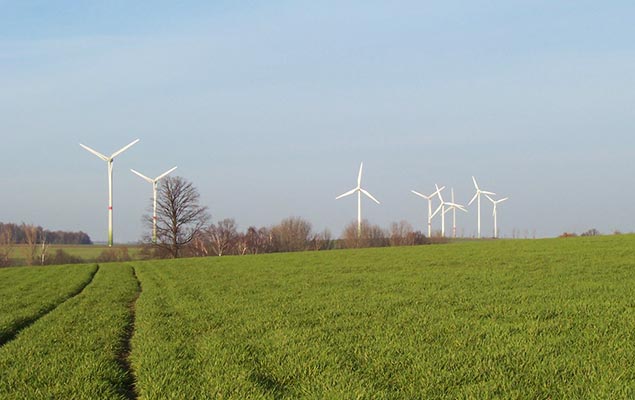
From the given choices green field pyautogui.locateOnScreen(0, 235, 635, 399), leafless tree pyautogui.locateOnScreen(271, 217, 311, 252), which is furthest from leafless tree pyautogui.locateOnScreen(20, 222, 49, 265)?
green field pyautogui.locateOnScreen(0, 235, 635, 399)

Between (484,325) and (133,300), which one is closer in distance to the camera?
(484,325)

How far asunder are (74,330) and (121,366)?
15.0 ft

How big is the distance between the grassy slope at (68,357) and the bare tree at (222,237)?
7099 cm

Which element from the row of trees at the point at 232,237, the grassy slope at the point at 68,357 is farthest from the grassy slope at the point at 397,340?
the row of trees at the point at 232,237

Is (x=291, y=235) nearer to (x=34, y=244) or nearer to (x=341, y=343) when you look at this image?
(x=34, y=244)

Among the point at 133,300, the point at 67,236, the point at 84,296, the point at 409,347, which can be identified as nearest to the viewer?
the point at 409,347

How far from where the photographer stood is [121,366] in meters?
9.59

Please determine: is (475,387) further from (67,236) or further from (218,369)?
(67,236)

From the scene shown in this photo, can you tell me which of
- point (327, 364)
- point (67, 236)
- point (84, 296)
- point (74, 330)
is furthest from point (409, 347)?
point (67, 236)

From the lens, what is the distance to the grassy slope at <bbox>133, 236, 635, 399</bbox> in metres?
7.38

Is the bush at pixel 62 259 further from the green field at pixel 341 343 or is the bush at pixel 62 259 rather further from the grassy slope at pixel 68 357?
the grassy slope at pixel 68 357

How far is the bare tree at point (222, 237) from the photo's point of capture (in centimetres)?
8844

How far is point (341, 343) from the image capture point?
10305mm

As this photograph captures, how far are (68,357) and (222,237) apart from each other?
82.7 meters
